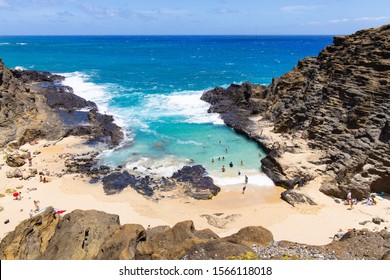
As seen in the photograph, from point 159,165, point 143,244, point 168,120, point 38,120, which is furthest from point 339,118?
point 38,120

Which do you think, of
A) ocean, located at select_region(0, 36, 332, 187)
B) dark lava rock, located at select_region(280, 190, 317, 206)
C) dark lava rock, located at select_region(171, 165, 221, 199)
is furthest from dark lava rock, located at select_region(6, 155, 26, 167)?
dark lava rock, located at select_region(280, 190, 317, 206)

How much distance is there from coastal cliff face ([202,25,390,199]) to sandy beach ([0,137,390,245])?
181 cm

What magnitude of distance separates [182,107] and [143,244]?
136 ft

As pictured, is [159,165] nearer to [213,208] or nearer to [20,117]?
[213,208]

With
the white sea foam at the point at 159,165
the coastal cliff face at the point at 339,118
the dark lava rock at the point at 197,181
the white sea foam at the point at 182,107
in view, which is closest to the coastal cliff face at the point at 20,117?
the white sea foam at the point at 159,165

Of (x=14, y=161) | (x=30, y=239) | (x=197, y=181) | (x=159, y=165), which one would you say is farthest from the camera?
(x=159, y=165)

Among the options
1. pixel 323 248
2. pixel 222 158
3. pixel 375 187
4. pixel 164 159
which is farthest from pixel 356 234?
pixel 164 159

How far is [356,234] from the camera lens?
16.0 metres

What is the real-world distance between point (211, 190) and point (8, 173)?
59.8 ft

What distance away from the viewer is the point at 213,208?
25688 millimetres

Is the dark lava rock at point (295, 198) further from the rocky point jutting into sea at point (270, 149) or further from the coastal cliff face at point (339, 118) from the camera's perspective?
the coastal cliff face at point (339, 118)

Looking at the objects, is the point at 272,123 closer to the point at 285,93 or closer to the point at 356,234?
the point at 285,93

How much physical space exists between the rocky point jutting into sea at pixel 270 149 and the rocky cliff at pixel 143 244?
49 millimetres

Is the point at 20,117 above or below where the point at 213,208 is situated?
above
